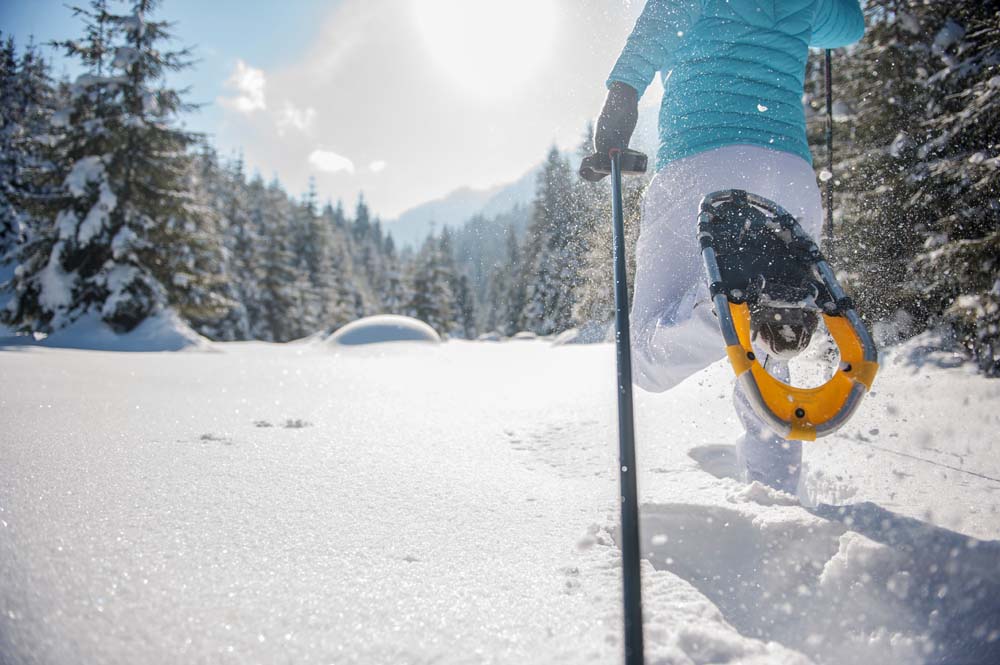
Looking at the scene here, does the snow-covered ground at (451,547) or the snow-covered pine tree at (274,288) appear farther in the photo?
the snow-covered pine tree at (274,288)

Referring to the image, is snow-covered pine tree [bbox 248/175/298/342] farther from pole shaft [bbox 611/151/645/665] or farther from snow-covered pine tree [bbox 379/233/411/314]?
pole shaft [bbox 611/151/645/665]

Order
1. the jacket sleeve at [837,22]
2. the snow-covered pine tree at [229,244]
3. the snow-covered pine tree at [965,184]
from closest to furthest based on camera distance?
the jacket sleeve at [837,22]
the snow-covered pine tree at [965,184]
the snow-covered pine tree at [229,244]

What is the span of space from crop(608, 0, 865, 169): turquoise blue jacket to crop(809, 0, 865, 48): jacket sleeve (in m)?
0.10

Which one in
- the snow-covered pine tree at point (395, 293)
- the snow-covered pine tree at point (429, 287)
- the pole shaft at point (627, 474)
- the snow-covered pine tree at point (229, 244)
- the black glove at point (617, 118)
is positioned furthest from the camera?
the snow-covered pine tree at point (395, 293)

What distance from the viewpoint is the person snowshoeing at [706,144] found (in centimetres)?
183

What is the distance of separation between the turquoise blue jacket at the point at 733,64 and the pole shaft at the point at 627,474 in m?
0.82

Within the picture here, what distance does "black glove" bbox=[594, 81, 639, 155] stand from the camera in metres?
1.75

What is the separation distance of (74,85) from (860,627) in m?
14.9

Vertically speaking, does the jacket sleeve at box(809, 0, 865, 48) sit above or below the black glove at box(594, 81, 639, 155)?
above

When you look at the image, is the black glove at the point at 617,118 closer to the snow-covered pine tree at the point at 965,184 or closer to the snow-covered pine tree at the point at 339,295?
the snow-covered pine tree at the point at 965,184

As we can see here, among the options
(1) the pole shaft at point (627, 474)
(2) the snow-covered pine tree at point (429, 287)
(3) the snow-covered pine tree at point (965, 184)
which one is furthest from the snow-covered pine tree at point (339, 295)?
(1) the pole shaft at point (627, 474)

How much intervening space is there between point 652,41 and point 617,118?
0.38m

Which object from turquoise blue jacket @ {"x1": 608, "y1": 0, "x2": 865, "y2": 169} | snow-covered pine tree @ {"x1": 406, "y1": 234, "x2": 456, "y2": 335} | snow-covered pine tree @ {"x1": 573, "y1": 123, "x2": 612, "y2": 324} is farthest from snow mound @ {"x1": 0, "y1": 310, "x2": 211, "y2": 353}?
snow-covered pine tree @ {"x1": 406, "y1": 234, "x2": 456, "y2": 335}

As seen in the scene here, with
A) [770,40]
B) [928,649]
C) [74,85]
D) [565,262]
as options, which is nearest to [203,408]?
[565,262]
